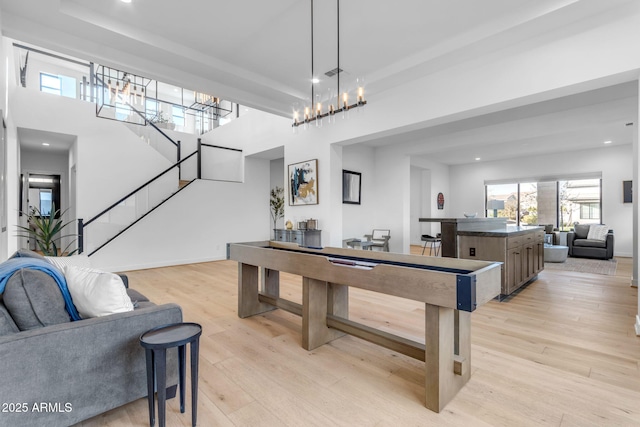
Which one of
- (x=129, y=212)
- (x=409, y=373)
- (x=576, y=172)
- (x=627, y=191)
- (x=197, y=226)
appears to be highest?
(x=576, y=172)

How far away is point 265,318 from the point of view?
11.3 feet

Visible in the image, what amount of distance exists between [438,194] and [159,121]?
8.79 metres

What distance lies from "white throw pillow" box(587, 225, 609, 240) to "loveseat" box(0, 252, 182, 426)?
30.9ft

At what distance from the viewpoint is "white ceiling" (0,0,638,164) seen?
127 inches

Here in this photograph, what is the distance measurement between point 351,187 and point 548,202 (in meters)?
6.60

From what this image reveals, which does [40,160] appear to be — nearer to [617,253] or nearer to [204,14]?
[204,14]

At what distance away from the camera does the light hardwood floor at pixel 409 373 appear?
1.80 meters

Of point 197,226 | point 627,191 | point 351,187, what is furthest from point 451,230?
point 627,191

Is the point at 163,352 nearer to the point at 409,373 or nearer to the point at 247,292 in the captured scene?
the point at 409,373

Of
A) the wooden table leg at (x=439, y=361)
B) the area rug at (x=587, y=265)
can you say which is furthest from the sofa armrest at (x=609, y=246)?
the wooden table leg at (x=439, y=361)

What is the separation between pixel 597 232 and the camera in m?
7.56

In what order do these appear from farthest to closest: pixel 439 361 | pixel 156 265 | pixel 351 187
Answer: pixel 351 187, pixel 156 265, pixel 439 361

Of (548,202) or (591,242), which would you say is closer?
(591,242)

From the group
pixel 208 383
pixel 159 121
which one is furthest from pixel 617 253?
pixel 159 121
